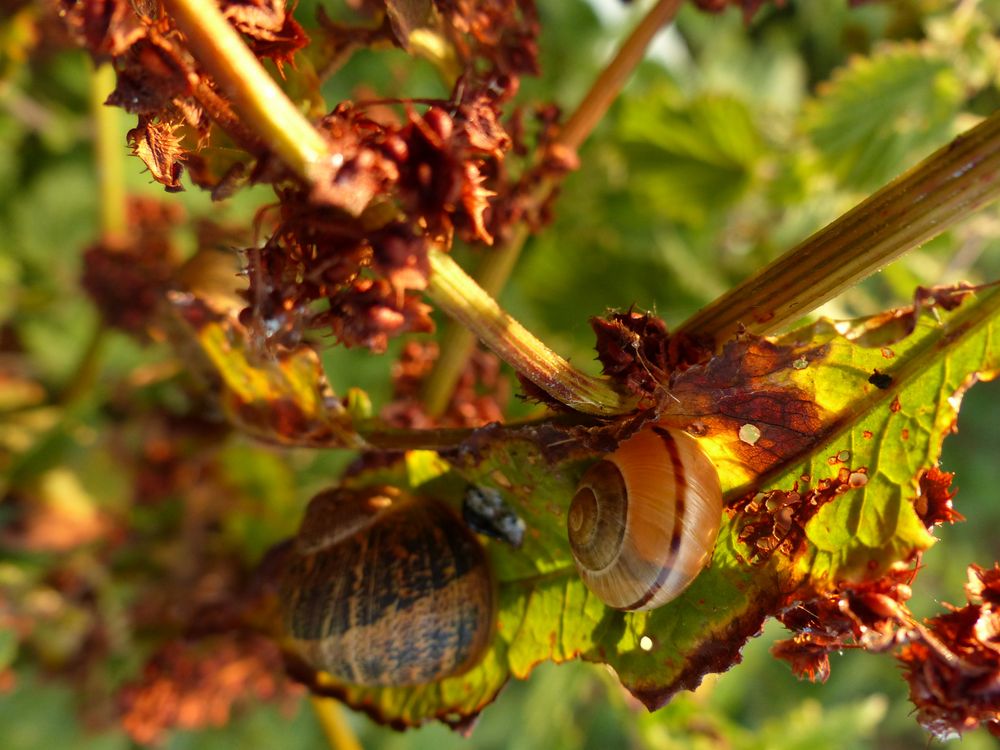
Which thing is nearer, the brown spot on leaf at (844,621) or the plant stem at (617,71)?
the brown spot on leaf at (844,621)

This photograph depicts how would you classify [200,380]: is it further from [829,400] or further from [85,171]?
[85,171]

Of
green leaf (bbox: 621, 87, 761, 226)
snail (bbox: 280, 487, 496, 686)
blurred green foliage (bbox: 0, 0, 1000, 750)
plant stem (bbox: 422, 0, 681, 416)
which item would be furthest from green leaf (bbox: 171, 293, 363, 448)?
green leaf (bbox: 621, 87, 761, 226)

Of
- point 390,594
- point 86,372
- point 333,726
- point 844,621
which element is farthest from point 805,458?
point 86,372

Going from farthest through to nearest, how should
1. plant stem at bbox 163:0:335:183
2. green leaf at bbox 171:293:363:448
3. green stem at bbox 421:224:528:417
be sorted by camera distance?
green stem at bbox 421:224:528:417, green leaf at bbox 171:293:363:448, plant stem at bbox 163:0:335:183

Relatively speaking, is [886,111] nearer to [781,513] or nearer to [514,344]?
[781,513]

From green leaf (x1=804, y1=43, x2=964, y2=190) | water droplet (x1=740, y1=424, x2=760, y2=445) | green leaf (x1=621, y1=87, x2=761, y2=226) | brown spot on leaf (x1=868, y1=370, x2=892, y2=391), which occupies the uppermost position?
green leaf (x1=804, y1=43, x2=964, y2=190)

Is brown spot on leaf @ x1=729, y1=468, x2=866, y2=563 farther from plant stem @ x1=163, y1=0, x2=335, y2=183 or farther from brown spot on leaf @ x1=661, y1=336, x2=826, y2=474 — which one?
plant stem @ x1=163, y1=0, x2=335, y2=183

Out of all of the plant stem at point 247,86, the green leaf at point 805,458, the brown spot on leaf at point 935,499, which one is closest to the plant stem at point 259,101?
the plant stem at point 247,86

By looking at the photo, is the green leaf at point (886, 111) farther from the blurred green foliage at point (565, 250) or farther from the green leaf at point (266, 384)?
the green leaf at point (266, 384)

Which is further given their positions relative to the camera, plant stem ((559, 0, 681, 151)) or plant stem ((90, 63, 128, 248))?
plant stem ((90, 63, 128, 248))
